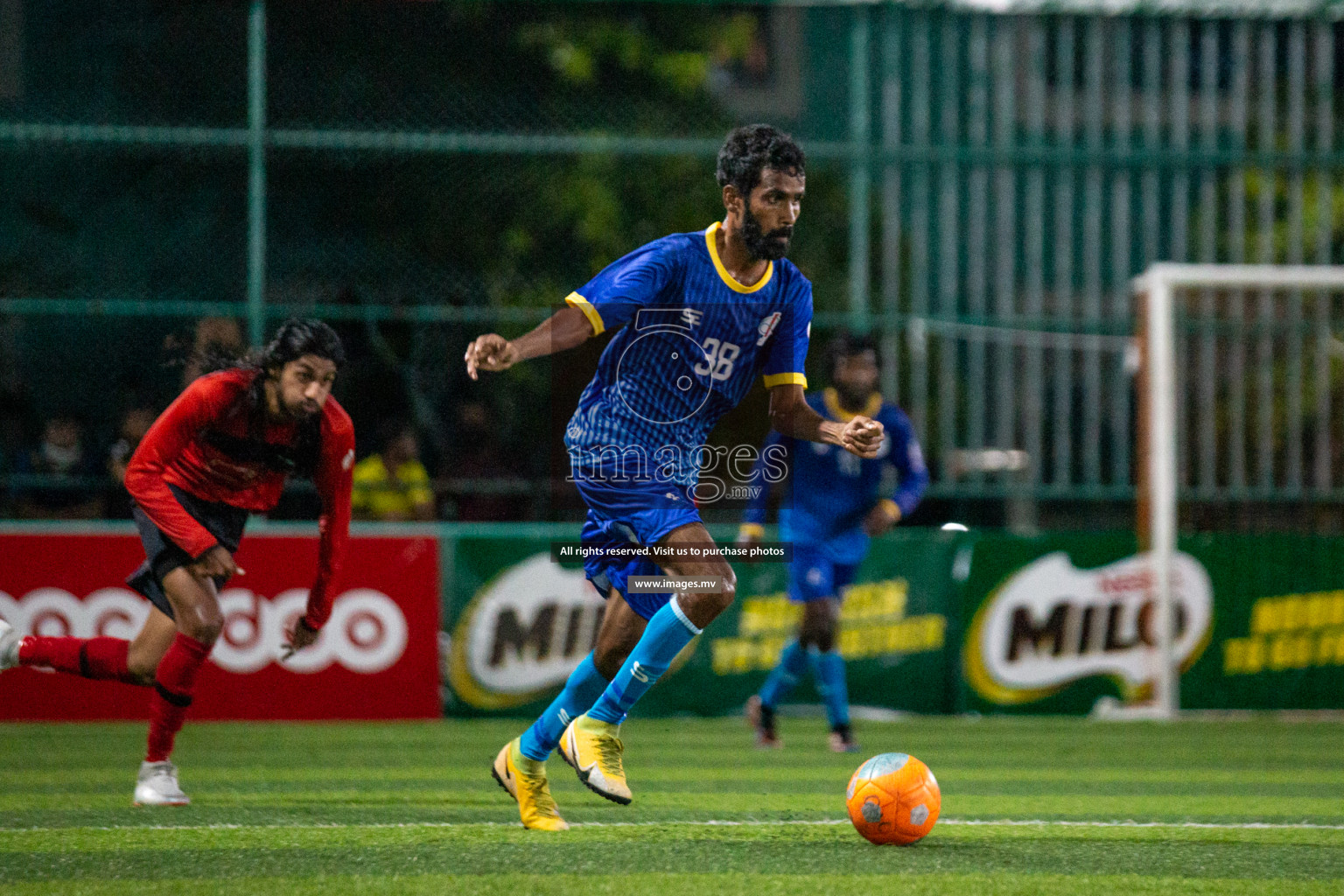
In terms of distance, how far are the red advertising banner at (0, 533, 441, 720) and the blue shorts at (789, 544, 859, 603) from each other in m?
2.83

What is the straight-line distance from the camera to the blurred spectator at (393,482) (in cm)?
1131

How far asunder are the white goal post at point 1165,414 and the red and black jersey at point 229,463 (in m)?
6.96

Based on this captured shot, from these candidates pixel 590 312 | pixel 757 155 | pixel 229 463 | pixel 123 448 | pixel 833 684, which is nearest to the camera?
pixel 590 312

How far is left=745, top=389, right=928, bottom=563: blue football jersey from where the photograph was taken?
9594 mm

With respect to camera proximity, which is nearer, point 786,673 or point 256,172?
point 786,673

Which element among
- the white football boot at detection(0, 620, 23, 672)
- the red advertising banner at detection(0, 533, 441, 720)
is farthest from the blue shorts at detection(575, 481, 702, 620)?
the red advertising banner at detection(0, 533, 441, 720)

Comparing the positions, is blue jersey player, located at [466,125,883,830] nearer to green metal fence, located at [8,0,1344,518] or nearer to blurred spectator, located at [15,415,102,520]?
green metal fence, located at [8,0,1344,518]

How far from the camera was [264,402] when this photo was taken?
637cm

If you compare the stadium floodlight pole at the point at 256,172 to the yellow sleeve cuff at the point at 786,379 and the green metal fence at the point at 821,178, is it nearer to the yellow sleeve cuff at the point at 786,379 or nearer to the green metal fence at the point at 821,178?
the green metal fence at the point at 821,178

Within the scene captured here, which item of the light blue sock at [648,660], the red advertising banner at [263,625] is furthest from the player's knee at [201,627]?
the red advertising banner at [263,625]

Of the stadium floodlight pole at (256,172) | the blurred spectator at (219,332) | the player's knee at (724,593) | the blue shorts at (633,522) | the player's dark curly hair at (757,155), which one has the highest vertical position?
the stadium floodlight pole at (256,172)

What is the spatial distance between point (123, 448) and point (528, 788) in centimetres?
647

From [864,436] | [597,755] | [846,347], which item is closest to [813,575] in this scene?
[846,347]

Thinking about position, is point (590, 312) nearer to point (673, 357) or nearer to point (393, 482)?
point (673, 357)
